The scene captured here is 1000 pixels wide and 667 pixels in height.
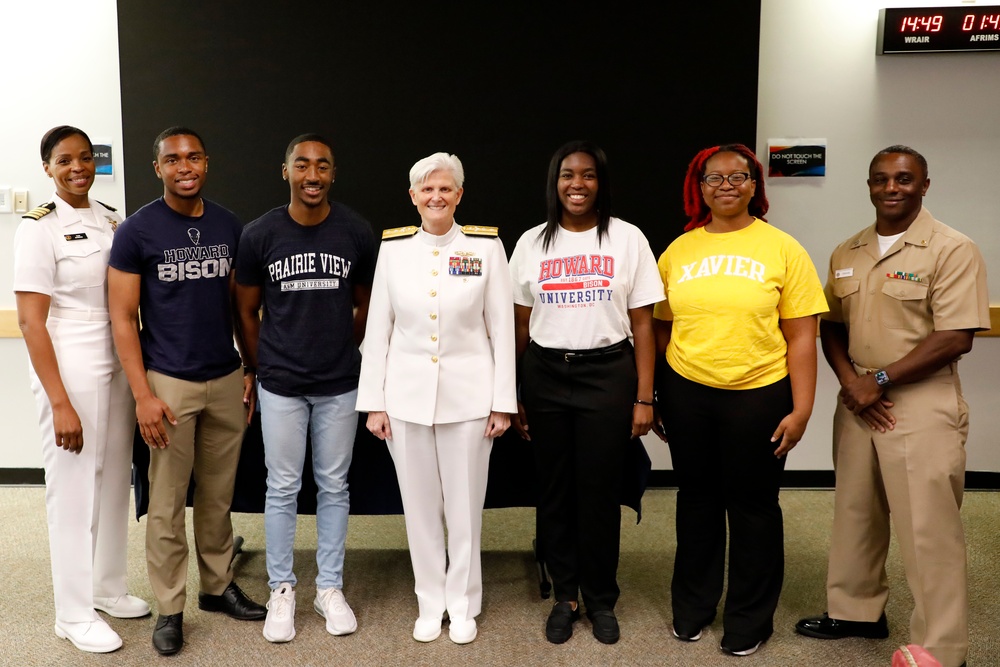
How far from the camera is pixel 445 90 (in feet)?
13.2

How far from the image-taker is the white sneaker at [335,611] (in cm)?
274

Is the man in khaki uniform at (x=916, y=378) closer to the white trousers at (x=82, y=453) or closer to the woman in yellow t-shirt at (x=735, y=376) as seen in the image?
the woman in yellow t-shirt at (x=735, y=376)

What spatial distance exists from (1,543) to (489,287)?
2.76m

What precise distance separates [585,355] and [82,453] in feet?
5.80

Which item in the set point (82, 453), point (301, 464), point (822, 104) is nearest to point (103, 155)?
point (82, 453)

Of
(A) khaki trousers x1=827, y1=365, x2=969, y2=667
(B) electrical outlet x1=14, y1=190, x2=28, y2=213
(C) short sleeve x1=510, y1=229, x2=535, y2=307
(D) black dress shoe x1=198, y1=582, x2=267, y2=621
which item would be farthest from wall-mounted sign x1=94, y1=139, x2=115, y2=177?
(A) khaki trousers x1=827, y1=365, x2=969, y2=667

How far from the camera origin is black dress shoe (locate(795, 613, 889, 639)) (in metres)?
Answer: 2.71

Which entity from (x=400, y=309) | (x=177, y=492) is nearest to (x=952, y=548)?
(x=400, y=309)

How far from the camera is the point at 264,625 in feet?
9.12

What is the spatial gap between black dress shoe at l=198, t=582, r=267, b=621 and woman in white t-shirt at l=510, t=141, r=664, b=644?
111cm

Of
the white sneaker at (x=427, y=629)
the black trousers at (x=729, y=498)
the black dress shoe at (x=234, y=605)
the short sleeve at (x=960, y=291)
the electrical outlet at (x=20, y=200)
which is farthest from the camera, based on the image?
the electrical outlet at (x=20, y=200)

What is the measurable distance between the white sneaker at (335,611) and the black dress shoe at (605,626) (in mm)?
883

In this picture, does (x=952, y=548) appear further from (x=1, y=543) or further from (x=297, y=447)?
(x=1, y=543)

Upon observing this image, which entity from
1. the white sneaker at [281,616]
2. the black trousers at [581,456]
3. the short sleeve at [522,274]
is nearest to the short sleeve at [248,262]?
the short sleeve at [522,274]
